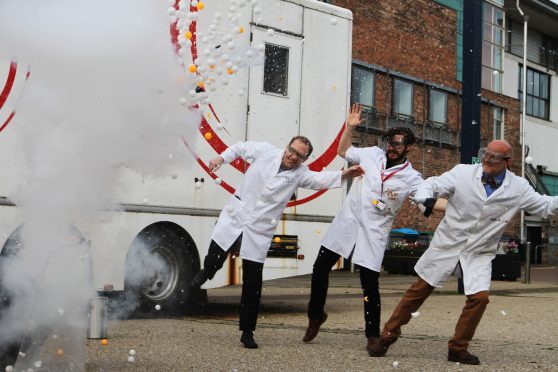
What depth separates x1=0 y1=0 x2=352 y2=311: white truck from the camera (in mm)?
9828

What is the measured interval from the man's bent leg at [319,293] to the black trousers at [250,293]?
0.54 m

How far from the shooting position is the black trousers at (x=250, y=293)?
7500 millimetres

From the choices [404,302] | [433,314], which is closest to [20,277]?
[404,302]

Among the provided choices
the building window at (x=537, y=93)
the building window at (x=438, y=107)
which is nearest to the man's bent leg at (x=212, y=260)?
the building window at (x=438, y=107)

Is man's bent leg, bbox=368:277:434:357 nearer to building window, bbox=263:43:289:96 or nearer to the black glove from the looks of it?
the black glove

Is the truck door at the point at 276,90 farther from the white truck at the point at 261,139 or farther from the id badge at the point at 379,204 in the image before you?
the id badge at the point at 379,204

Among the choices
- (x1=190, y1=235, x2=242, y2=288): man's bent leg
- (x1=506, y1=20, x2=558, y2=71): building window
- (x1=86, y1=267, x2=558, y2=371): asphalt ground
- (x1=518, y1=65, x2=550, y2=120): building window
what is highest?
(x1=506, y1=20, x2=558, y2=71): building window

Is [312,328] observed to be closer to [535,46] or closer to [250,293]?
[250,293]

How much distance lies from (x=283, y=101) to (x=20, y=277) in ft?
19.8

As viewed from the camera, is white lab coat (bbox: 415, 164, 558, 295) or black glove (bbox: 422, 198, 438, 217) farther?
white lab coat (bbox: 415, 164, 558, 295)

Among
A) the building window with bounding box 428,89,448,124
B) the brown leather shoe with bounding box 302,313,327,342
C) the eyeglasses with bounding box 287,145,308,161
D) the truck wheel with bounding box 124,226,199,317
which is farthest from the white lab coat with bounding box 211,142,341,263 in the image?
the building window with bounding box 428,89,448,124

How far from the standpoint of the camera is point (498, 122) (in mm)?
31625

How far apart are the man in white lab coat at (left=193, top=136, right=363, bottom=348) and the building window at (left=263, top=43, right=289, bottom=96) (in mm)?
2972

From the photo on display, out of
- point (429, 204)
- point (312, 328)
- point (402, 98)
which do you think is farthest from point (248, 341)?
point (402, 98)
